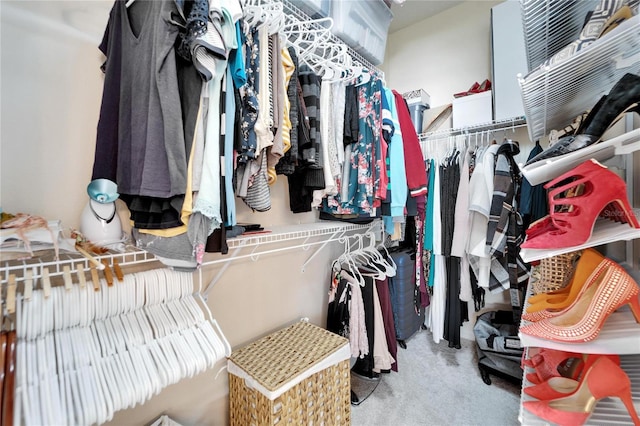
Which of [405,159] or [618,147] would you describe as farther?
[405,159]

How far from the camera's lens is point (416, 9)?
2275mm

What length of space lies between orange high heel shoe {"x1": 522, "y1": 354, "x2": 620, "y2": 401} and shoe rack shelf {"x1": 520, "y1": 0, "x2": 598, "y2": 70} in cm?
107

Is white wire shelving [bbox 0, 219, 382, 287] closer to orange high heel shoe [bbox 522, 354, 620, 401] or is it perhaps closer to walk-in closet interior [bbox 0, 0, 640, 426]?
walk-in closet interior [bbox 0, 0, 640, 426]

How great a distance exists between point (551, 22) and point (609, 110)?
0.51 meters

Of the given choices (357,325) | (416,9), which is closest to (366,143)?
(357,325)

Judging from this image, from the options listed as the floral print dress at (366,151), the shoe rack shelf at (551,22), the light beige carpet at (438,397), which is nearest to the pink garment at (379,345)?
the light beige carpet at (438,397)

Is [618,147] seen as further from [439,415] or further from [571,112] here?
[439,415]

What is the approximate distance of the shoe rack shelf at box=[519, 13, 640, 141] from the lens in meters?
0.65

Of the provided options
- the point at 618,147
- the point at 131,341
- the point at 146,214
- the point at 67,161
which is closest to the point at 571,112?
the point at 618,147

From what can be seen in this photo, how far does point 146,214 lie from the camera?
0.78m

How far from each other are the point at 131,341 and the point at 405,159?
59.5 inches

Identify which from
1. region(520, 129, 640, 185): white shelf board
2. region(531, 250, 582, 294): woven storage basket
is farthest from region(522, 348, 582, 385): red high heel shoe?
region(520, 129, 640, 185): white shelf board

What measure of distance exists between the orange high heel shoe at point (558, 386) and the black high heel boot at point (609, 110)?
1.80ft

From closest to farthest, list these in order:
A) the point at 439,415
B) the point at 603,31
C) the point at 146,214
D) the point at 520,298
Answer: the point at 603,31 → the point at 146,214 → the point at 439,415 → the point at 520,298
